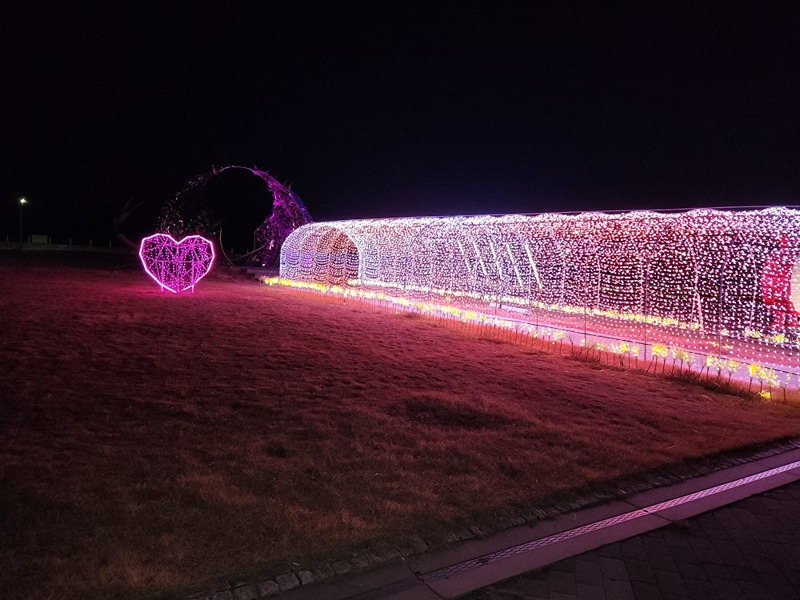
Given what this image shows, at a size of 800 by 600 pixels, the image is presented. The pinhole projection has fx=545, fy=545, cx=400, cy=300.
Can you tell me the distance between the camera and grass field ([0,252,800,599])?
290 centimetres

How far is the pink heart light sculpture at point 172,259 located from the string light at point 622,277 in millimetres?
4707

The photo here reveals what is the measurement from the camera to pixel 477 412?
219 inches

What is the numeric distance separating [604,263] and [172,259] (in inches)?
479

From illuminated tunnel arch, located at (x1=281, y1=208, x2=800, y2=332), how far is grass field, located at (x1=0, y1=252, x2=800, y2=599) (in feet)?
9.50

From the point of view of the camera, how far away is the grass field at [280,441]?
114 inches

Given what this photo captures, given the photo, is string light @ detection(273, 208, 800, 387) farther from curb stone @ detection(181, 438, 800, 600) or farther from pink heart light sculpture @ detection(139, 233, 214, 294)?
pink heart light sculpture @ detection(139, 233, 214, 294)

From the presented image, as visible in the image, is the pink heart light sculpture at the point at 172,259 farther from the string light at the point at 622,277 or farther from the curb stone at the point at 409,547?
the curb stone at the point at 409,547

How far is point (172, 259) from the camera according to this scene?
1617 centimetres

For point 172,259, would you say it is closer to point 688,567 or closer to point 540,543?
point 540,543

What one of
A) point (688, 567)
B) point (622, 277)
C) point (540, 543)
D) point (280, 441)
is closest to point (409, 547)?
point (540, 543)

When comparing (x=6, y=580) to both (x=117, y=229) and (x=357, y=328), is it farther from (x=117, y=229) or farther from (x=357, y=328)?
(x=117, y=229)

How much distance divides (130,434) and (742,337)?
10.9 m

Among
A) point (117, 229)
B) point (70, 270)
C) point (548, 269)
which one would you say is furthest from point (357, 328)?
point (117, 229)

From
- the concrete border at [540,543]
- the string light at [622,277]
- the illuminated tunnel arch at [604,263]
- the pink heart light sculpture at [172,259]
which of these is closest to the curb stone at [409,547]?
the concrete border at [540,543]
